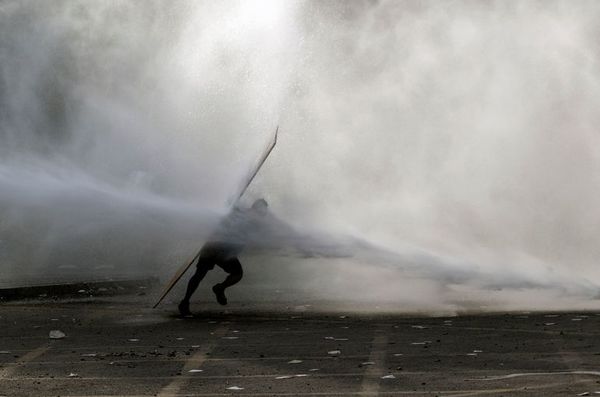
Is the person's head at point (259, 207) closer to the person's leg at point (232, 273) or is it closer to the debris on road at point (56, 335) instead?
the person's leg at point (232, 273)

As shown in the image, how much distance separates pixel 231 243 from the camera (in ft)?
49.3

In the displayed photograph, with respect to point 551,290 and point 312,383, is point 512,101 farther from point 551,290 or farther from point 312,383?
point 312,383

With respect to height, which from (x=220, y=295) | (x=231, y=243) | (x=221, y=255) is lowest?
(x=220, y=295)

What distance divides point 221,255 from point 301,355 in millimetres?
4804

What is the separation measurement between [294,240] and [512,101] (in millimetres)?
13798

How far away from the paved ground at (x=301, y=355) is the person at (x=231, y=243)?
818 millimetres

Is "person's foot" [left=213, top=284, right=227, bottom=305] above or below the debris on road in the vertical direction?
above

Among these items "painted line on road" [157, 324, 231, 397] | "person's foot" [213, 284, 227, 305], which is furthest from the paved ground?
"person's foot" [213, 284, 227, 305]

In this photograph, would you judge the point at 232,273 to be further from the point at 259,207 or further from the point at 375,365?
the point at 375,365

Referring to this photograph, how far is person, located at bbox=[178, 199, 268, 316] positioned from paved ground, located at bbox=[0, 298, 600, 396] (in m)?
0.82

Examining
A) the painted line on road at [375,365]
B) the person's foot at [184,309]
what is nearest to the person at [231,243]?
the person's foot at [184,309]

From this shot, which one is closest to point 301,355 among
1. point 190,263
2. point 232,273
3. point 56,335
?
point 56,335

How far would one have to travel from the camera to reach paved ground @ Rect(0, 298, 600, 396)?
340 inches

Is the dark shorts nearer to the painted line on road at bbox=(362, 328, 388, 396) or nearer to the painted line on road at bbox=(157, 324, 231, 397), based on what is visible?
the painted line on road at bbox=(157, 324, 231, 397)
